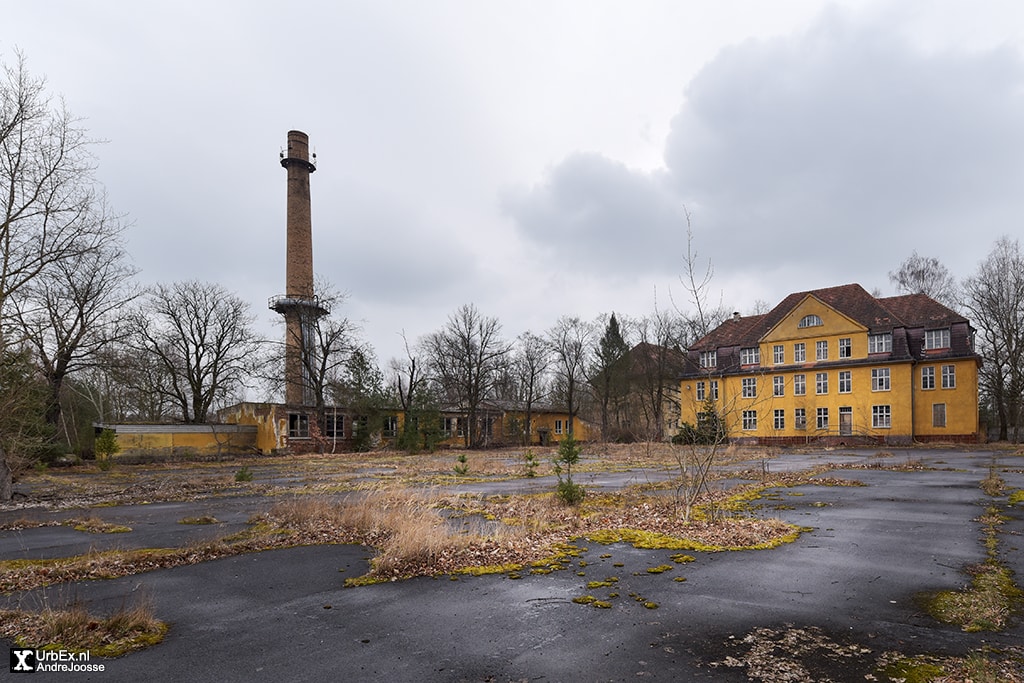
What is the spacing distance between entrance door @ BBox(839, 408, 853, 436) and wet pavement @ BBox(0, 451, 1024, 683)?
129 feet

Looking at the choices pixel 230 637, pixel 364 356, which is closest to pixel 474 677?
pixel 230 637

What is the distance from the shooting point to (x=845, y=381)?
46156mm

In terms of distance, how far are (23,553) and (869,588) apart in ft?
38.5

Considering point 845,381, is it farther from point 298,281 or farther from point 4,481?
point 4,481

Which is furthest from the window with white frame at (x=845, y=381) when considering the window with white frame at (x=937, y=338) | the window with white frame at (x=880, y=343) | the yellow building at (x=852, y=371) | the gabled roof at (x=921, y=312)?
the window with white frame at (x=937, y=338)

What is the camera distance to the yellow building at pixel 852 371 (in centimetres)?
4200

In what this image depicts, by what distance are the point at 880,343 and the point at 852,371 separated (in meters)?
2.80

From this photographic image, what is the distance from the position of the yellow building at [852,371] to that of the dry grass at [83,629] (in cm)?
3721

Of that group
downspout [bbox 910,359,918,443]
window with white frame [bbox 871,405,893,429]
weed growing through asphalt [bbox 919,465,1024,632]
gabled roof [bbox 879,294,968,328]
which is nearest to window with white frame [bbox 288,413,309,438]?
window with white frame [bbox 871,405,893,429]

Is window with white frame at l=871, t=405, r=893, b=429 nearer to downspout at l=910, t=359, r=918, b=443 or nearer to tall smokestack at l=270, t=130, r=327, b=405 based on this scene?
downspout at l=910, t=359, r=918, b=443

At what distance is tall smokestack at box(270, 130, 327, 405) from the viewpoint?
48.6 m

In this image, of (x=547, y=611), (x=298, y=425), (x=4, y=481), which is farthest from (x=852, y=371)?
(x=4, y=481)

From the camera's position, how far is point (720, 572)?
7.41 m

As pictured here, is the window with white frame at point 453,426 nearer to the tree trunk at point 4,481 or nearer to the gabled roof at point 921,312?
the gabled roof at point 921,312
